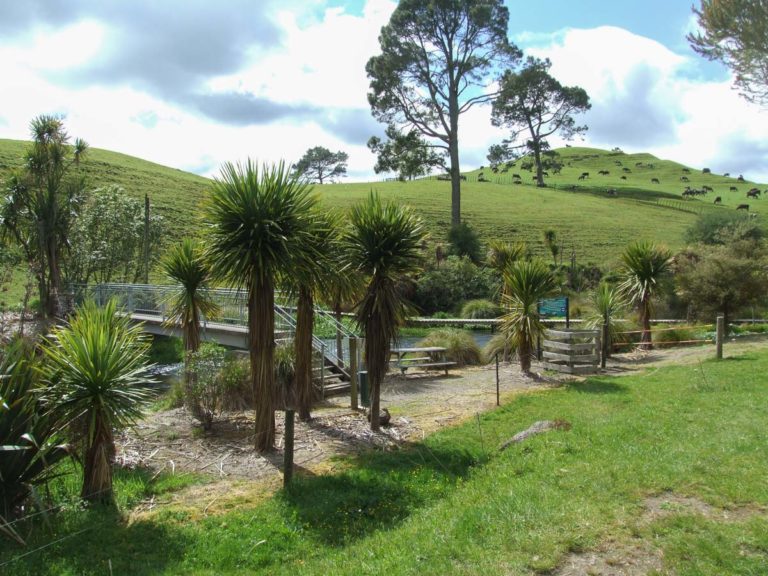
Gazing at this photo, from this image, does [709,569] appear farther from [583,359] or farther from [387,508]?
[583,359]

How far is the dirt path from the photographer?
30.2 feet

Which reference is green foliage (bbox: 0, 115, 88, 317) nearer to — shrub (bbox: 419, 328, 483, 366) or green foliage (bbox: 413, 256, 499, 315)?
shrub (bbox: 419, 328, 483, 366)

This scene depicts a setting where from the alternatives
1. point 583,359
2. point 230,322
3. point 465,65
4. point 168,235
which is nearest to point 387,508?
point 583,359

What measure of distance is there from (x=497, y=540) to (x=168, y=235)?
127ft

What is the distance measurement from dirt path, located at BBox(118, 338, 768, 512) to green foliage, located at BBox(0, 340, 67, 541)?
1.18m

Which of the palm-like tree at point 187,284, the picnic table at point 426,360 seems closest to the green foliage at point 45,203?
the palm-like tree at point 187,284

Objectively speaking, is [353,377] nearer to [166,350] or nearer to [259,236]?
[259,236]

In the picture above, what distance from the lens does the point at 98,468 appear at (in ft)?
24.0

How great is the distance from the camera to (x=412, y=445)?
9.95m

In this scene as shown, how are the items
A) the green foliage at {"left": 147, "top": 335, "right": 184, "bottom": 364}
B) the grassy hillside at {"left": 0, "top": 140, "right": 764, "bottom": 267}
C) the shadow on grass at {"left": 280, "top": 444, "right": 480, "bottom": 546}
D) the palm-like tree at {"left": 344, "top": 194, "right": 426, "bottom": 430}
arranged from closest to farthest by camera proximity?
the shadow on grass at {"left": 280, "top": 444, "right": 480, "bottom": 546}, the palm-like tree at {"left": 344, "top": 194, "right": 426, "bottom": 430}, the green foliage at {"left": 147, "top": 335, "right": 184, "bottom": 364}, the grassy hillside at {"left": 0, "top": 140, "right": 764, "bottom": 267}

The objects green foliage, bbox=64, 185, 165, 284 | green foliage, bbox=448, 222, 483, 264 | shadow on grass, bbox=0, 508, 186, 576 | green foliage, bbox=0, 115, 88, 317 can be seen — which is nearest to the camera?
shadow on grass, bbox=0, 508, 186, 576

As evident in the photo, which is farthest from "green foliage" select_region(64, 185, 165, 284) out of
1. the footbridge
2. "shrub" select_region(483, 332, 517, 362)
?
"shrub" select_region(483, 332, 517, 362)

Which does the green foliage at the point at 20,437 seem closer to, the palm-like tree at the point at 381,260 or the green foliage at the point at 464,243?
the palm-like tree at the point at 381,260

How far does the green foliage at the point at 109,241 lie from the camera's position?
99.7 ft
